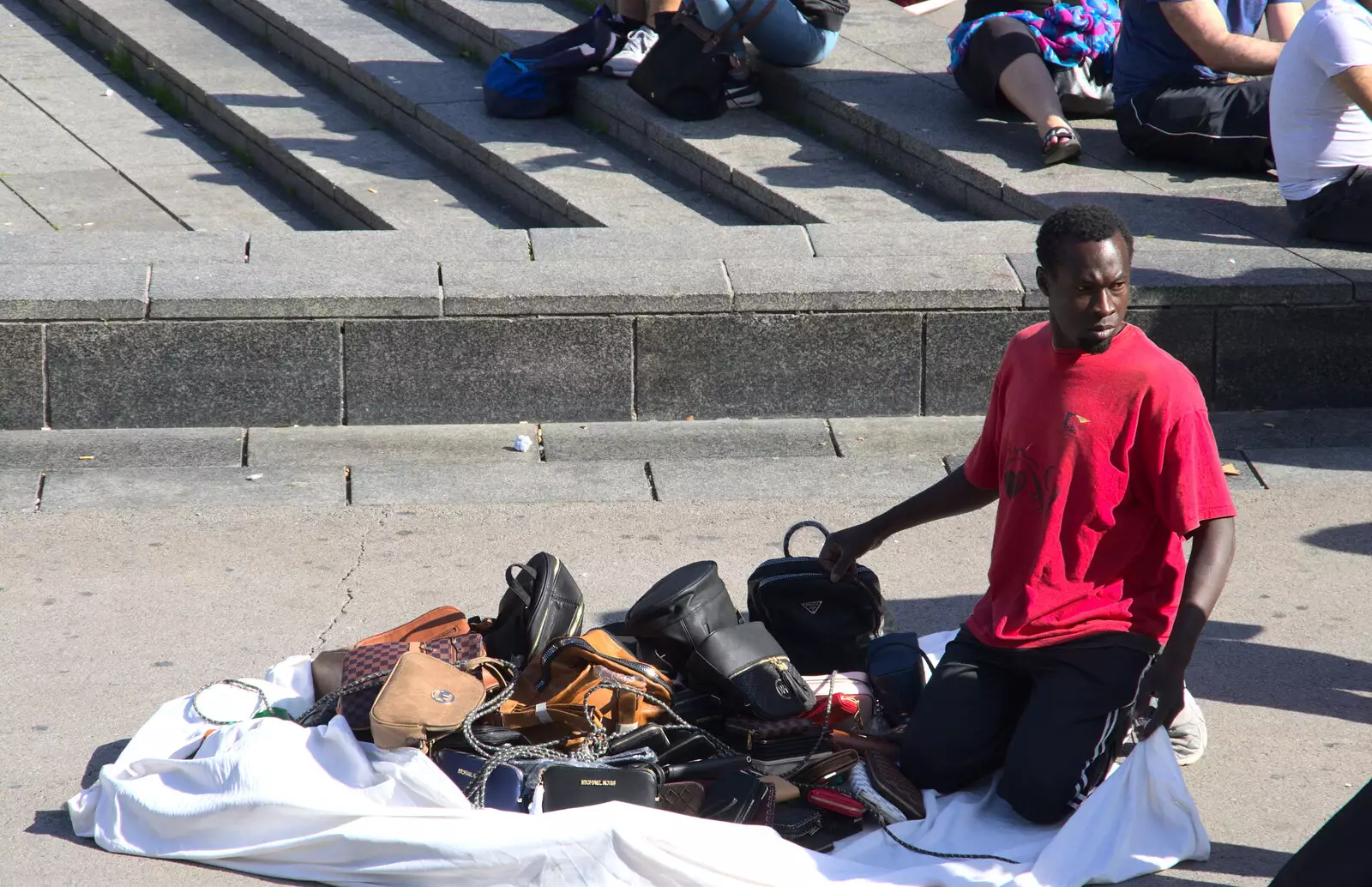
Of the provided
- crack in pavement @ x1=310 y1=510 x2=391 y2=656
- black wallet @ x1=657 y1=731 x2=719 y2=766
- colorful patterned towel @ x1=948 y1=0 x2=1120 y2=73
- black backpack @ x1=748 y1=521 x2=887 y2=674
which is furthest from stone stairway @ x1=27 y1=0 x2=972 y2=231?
black wallet @ x1=657 y1=731 x2=719 y2=766

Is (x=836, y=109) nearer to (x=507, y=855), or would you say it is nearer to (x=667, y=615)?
(x=667, y=615)

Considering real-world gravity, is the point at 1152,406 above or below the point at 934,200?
above

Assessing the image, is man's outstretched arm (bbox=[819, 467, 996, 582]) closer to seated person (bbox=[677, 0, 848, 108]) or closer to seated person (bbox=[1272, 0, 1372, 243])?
seated person (bbox=[1272, 0, 1372, 243])

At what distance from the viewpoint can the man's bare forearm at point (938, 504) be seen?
375 centimetres

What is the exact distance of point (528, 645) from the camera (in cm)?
382

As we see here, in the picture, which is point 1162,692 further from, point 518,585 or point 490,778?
point 518,585

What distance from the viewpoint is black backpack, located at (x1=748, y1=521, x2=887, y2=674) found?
4.04 m

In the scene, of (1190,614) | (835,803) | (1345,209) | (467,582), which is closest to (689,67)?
(1345,209)

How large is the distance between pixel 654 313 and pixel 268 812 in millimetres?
2594

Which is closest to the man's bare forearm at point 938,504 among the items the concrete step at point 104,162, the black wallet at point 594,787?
the black wallet at point 594,787

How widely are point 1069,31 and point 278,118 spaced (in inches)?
165

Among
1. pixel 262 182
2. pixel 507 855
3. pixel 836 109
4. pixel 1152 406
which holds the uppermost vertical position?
pixel 1152 406

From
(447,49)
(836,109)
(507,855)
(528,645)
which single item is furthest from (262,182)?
(507,855)

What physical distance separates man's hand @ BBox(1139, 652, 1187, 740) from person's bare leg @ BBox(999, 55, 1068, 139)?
4.10m
